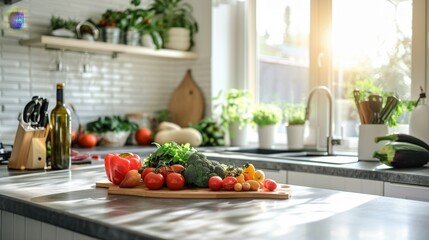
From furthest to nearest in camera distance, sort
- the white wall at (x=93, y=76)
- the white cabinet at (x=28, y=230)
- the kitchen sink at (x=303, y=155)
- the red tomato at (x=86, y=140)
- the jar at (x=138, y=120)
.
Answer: the jar at (x=138, y=120) → the red tomato at (x=86, y=140) → the white wall at (x=93, y=76) → the kitchen sink at (x=303, y=155) → the white cabinet at (x=28, y=230)

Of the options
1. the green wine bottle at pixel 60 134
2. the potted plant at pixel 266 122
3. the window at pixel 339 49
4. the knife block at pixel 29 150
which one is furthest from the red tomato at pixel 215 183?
the potted plant at pixel 266 122

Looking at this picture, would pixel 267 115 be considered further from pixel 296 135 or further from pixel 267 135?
pixel 296 135

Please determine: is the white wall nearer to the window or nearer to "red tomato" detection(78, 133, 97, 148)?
"red tomato" detection(78, 133, 97, 148)

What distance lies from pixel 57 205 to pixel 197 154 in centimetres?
53

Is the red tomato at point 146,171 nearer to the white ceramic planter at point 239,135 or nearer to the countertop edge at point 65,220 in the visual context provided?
the countertop edge at point 65,220

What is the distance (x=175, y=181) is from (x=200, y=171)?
0.31 ft

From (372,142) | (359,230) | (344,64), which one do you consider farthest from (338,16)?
(359,230)

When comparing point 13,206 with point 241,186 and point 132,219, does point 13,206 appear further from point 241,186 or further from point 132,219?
point 241,186

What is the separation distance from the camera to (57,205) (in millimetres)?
1536

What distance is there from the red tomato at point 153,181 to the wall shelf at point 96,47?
2182 millimetres

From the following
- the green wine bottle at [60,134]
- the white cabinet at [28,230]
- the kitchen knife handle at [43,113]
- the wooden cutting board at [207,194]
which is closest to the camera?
the white cabinet at [28,230]

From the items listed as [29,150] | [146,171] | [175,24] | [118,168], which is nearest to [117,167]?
[118,168]

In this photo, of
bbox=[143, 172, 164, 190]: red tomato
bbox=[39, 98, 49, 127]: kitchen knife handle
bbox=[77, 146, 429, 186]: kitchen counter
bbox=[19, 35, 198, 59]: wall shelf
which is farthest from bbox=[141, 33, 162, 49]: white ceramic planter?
bbox=[143, 172, 164, 190]: red tomato

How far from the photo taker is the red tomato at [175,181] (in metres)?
1.75
